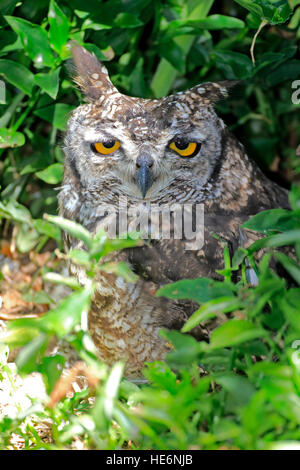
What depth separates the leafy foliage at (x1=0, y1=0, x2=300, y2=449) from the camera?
1190mm

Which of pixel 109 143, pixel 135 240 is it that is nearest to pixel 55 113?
pixel 109 143

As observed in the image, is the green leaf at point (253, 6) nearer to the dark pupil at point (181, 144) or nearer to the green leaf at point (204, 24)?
the green leaf at point (204, 24)

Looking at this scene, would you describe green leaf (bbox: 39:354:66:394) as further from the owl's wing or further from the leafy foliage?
the owl's wing

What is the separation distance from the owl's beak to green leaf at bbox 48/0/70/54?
66cm

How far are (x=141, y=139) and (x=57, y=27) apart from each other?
62 centimetres

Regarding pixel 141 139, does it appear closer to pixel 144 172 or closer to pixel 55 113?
pixel 144 172

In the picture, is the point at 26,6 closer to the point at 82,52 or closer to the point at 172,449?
the point at 82,52

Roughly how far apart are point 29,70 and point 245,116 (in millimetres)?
1247

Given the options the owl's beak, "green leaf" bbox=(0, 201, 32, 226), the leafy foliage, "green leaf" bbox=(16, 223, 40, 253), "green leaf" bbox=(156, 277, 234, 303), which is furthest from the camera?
"green leaf" bbox=(16, 223, 40, 253)

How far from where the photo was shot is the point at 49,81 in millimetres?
2197

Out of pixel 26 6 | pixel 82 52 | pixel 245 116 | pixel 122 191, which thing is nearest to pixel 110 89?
pixel 82 52

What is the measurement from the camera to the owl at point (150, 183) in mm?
1953

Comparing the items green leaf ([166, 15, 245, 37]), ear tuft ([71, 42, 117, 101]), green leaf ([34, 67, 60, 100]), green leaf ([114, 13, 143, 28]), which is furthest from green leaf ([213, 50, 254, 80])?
green leaf ([34, 67, 60, 100])

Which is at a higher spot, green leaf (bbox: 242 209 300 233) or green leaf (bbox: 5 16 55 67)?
green leaf (bbox: 5 16 55 67)
